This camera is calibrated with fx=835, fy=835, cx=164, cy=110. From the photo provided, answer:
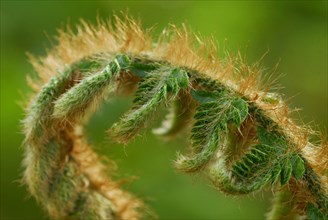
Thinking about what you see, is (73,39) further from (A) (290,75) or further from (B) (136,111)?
(A) (290,75)

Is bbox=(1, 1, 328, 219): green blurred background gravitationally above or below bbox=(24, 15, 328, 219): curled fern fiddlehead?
above

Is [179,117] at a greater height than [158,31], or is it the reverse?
[158,31]

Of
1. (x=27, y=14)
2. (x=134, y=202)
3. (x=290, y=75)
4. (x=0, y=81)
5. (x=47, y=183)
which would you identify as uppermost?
(x=290, y=75)

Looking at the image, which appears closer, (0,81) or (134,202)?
(134,202)

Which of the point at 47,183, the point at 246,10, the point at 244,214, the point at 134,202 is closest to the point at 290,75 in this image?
the point at 246,10

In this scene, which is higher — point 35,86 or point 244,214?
point 244,214

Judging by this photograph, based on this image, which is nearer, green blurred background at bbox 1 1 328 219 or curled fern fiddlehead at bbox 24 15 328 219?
curled fern fiddlehead at bbox 24 15 328 219
